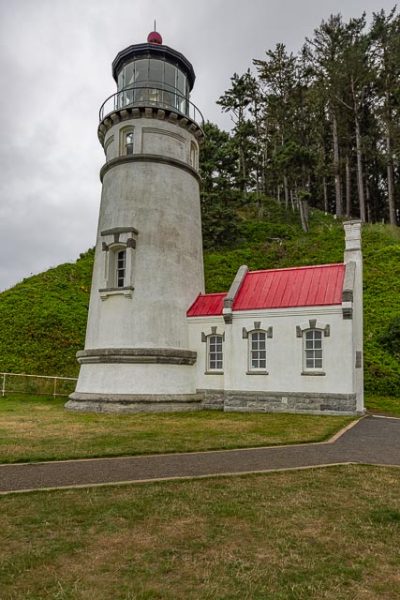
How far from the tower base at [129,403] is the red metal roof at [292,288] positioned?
417 cm

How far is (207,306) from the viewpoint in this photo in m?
18.1

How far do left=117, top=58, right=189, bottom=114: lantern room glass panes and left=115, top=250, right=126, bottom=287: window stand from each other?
635 cm

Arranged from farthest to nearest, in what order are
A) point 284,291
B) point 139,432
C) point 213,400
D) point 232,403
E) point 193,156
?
1. point 193,156
2. point 213,400
3. point 284,291
4. point 232,403
5. point 139,432

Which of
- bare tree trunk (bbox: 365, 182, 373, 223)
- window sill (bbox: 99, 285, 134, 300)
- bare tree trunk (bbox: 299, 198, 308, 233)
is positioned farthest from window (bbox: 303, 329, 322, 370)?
bare tree trunk (bbox: 365, 182, 373, 223)

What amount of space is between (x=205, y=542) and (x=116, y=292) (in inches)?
522

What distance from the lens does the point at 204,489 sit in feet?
20.7

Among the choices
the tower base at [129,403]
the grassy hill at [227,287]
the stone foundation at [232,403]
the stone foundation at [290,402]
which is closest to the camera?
the stone foundation at [290,402]

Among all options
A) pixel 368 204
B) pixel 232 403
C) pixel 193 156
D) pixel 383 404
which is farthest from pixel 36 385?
pixel 368 204

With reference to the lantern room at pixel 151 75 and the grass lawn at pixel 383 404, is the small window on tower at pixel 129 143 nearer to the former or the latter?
the lantern room at pixel 151 75

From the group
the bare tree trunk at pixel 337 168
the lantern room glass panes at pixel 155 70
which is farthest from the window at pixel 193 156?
the bare tree trunk at pixel 337 168

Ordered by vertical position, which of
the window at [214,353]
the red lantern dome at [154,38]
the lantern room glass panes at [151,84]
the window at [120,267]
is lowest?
the window at [214,353]

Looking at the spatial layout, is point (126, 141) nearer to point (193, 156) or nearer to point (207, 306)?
point (193, 156)

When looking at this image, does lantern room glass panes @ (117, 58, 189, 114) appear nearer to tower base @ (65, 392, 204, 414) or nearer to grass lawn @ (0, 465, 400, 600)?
tower base @ (65, 392, 204, 414)

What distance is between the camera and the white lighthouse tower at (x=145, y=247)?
16516mm
